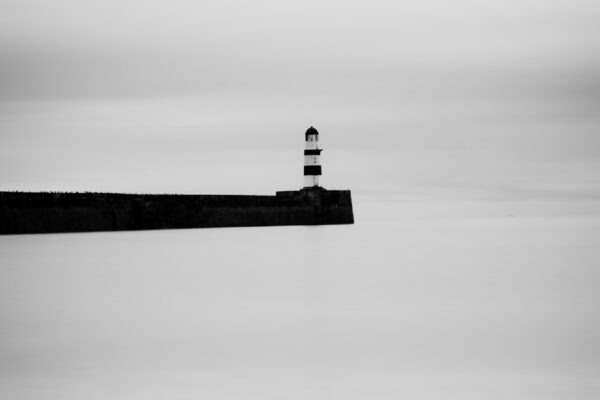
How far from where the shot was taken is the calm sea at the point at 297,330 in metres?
7.20

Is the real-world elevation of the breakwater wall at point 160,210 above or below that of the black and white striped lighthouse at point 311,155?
below

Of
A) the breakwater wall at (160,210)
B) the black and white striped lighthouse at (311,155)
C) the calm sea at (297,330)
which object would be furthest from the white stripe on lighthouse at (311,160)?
the calm sea at (297,330)

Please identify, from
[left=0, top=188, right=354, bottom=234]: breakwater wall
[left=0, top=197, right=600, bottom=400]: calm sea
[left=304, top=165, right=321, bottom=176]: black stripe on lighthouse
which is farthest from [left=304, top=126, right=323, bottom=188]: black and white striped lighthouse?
[left=0, top=197, right=600, bottom=400]: calm sea

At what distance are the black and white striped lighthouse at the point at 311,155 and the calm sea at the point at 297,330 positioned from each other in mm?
13317

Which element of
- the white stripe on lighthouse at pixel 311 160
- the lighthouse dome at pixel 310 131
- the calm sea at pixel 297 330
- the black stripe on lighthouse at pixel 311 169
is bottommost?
the calm sea at pixel 297 330

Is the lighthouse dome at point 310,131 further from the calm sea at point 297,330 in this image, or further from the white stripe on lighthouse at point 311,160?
the calm sea at point 297,330

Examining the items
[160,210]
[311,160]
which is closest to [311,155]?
[311,160]

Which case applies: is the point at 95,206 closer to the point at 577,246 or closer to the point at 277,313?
the point at 577,246

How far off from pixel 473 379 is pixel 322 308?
15.0 feet

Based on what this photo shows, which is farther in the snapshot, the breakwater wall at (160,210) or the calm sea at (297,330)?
the breakwater wall at (160,210)

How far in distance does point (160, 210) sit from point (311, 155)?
17.5 ft

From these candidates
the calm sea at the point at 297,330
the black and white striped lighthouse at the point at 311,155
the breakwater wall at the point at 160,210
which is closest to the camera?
the calm sea at the point at 297,330

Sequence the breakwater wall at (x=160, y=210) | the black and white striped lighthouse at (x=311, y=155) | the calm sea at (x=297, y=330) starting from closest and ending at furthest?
the calm sea at (x=297, y=330), the breakwater wall at (x=160, y=210), the black and white striped lighthouse at (x=311, y=155)

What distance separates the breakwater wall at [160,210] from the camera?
25375mm
